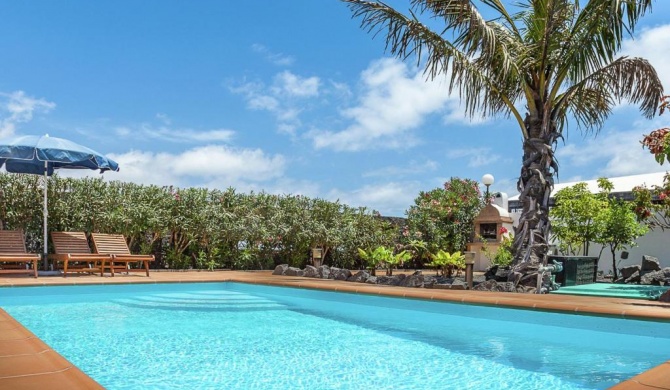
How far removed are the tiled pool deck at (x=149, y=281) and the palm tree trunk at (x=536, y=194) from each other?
5.11ft

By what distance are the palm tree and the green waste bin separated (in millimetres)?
1409

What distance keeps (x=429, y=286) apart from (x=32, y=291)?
6.67 meters

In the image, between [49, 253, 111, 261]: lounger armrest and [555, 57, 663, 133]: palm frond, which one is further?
[49, 253, 111, 261]: lounger armrest

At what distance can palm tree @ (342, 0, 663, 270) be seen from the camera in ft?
29.2

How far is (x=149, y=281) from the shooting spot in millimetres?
10148

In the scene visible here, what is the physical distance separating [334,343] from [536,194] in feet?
16.7

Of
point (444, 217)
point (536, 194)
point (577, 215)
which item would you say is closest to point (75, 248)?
point (536, 194)

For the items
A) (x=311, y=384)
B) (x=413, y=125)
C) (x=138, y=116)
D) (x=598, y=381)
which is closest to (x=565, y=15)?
(x=413, y=125)

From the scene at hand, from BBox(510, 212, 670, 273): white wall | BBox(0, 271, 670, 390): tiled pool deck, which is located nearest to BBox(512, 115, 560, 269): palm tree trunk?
BBox(0, 271, 670, 390): tiled pool deck

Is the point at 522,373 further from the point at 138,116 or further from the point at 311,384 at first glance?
the point at 138,116

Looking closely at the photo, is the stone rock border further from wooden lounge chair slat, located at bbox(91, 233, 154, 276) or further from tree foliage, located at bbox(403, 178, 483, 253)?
tree foliage, located at bbox(403, 178, 483, 253)

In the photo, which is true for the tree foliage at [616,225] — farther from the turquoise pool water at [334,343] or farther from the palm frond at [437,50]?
the turquoise pool water at [334,343]

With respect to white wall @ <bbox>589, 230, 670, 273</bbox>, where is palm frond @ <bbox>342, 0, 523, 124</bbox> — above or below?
above

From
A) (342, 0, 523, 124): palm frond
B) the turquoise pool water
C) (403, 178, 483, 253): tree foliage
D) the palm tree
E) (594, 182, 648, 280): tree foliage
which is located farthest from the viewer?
(403, 178, 483, 253): tree foliage
